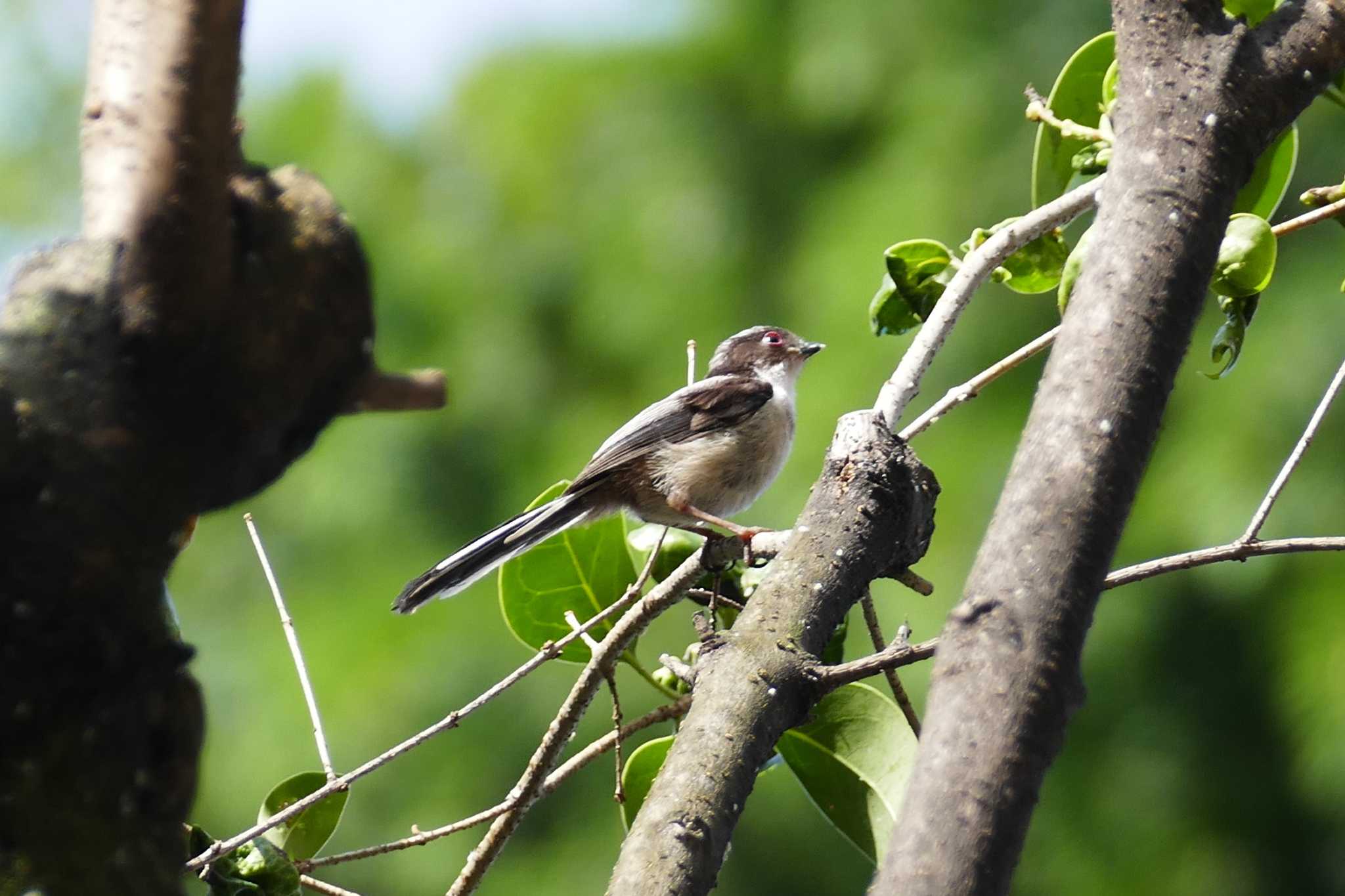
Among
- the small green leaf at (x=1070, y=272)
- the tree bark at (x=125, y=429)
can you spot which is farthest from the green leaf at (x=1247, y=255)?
the tree bark at (x=125, y=429)

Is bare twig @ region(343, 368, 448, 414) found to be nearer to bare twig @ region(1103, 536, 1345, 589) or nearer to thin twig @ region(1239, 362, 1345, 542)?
bare twig @ region(1103, 536, 1345, 589)

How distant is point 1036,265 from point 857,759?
99cm

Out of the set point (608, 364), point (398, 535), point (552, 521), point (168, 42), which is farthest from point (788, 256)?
point (168, 42)

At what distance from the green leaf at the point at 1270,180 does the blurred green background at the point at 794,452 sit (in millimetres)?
1977

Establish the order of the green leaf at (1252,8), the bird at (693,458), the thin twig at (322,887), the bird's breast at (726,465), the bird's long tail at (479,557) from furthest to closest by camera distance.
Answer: the bird's breast at (726,465)
the bird at (693,458)
the bird's long tail at (479,557)
the thin twig at (322,887)
the green leaf at (1252,8)

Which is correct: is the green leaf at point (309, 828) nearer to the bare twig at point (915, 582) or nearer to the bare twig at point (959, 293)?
the bare twig at point (915, 582)

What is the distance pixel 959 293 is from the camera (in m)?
2.08

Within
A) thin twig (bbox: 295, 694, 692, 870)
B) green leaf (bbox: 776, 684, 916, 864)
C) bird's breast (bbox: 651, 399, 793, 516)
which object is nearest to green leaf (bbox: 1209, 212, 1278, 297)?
green leaf (bbox: 776, 684, 916, 864)

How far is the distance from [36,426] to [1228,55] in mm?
1358

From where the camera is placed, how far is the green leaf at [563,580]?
271 cm

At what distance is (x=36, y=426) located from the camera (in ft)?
3.43

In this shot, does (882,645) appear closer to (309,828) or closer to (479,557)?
(309,828)

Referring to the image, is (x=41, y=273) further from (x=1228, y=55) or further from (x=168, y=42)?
(x=1228, y=55)

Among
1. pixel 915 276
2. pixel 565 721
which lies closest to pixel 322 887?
pixel 565 721
